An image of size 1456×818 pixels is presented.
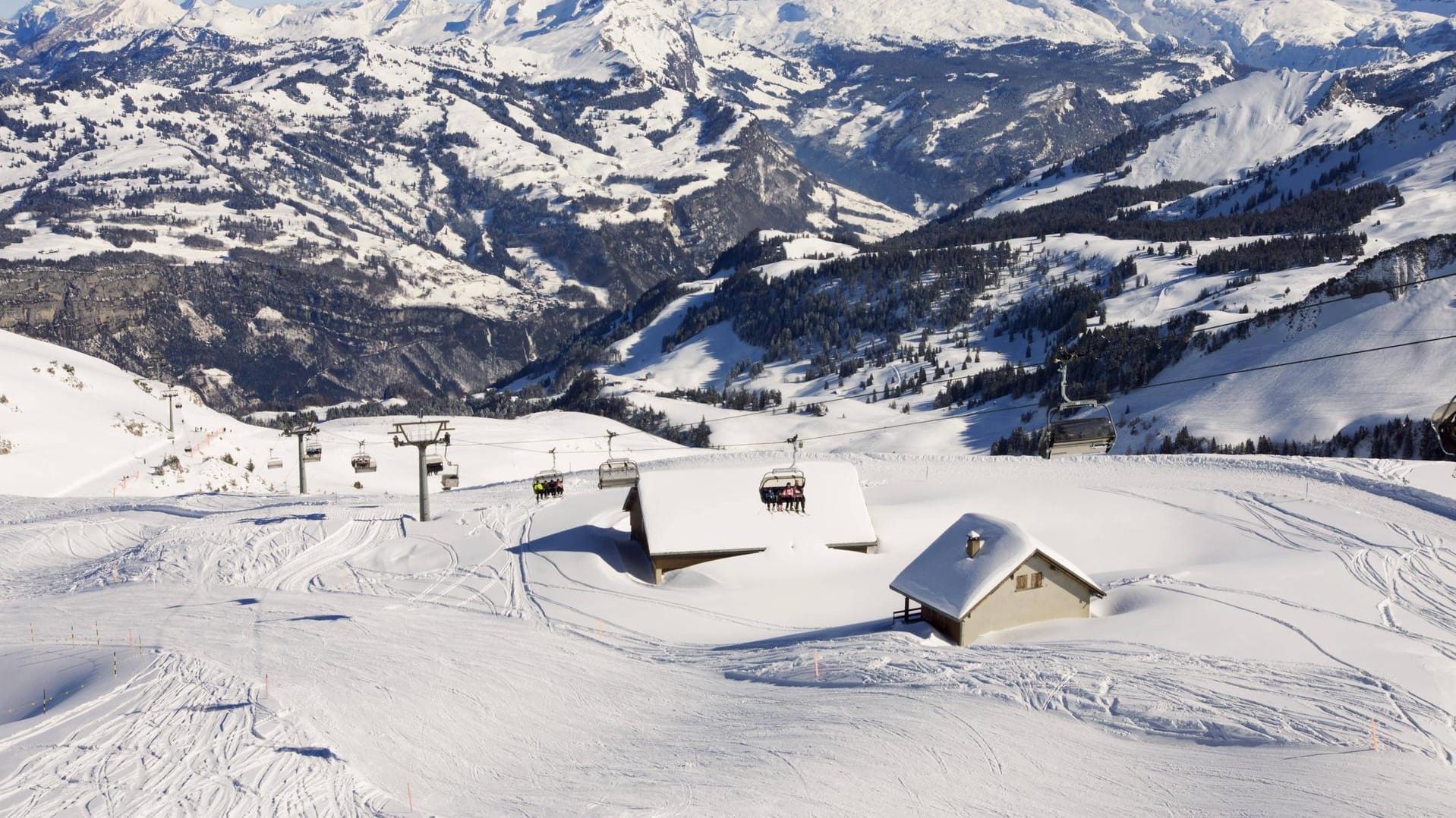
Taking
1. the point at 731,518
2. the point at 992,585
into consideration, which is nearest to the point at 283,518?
the point at 731,518

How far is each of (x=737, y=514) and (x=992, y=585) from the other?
67.3ft

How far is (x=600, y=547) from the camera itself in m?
64.4

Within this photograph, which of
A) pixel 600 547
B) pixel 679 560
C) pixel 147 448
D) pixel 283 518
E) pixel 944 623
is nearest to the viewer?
pixel 944 623

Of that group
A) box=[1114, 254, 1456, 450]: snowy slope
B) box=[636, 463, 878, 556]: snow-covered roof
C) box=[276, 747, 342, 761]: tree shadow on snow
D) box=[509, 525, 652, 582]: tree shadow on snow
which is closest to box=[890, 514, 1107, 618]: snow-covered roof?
box=[636, 463, 878, 556]: snow-covered roof

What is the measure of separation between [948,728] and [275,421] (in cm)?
15697

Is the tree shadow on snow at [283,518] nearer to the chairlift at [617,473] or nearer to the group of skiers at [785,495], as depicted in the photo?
the chairlift at [617,473]

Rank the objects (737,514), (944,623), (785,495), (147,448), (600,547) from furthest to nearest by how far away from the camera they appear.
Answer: (147,448)
(600,547)
(737,514)
(785,495)
(944,623)

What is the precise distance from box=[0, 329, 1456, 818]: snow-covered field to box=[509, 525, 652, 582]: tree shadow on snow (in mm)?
354

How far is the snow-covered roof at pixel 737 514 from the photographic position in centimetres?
6003

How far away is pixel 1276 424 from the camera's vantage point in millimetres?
120875

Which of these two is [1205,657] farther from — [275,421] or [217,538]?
[275,421]

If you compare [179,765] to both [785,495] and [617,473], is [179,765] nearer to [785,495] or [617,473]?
[785,495]

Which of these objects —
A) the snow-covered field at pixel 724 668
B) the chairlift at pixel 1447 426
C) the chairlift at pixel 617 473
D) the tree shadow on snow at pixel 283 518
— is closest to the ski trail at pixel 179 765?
the snow-covered field at pixel 724 668

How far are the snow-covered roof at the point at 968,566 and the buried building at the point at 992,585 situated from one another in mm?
31
